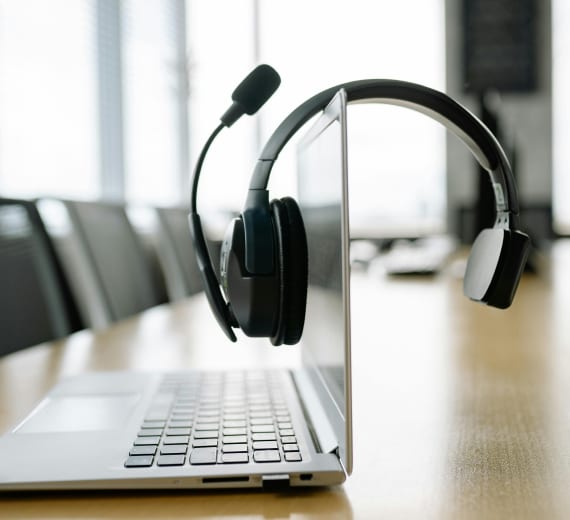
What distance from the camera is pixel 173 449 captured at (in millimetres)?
435

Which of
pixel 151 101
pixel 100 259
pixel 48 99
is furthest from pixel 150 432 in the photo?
pixel 151 101

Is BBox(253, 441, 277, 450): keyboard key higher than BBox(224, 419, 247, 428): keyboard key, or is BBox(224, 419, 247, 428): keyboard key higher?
BBox(253, 441, 277, 450): keyboard key

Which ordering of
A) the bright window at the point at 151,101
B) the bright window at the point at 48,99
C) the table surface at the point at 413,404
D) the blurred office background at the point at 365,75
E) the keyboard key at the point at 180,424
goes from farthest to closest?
1. the blurred office background at the point at 365,75
2. the bright window at the point at 151,101
3. the bright window at the point at 48,99
4. the keyboard key at the point at 180,424
5. the table surface at the point at 413,404

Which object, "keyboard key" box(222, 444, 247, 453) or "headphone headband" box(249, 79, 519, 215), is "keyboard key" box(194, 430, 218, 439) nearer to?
"keyboard key" box(222, 444, 247, 453)

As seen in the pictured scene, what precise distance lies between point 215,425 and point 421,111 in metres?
0.27

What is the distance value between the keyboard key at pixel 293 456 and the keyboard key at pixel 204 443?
5 cm

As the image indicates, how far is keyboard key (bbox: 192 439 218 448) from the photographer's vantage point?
1.44 feet

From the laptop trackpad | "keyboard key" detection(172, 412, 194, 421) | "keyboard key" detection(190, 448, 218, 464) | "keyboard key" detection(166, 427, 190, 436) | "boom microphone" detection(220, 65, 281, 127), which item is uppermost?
"boom microphone" detection(220, 65, 281, 127)

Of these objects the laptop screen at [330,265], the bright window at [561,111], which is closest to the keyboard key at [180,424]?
the laptop screen at [330,265]

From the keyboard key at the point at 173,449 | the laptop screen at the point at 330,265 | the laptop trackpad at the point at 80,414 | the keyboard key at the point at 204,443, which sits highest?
the laptop screen at the point at 330,265

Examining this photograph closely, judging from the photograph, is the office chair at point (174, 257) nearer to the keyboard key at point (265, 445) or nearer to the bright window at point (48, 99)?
the bright window at point (48, 99)

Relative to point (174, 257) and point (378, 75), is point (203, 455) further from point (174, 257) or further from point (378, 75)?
point (378, 75)

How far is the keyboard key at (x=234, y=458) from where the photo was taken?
0.41m

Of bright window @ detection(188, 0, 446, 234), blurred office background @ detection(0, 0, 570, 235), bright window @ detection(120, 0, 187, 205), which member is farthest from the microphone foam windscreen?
bright window @ detection(188, 0, 446, 234)
